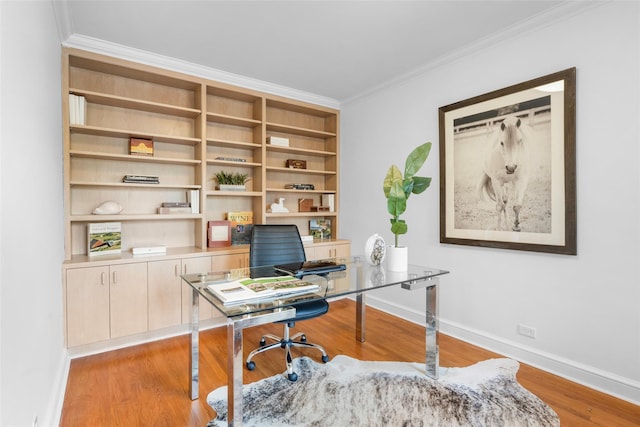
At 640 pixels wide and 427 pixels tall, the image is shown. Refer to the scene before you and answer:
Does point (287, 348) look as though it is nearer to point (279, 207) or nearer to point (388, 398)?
point (388, 398)

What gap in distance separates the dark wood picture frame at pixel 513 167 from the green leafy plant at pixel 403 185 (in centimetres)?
76

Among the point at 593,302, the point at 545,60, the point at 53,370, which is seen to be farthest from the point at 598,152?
the point at 53,370

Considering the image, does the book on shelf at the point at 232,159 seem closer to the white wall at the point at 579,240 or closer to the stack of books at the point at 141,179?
the stack of books at the point at 141,179

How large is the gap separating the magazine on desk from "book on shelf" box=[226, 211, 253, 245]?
5.75ft

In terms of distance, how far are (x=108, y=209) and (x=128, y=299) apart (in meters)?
0.82

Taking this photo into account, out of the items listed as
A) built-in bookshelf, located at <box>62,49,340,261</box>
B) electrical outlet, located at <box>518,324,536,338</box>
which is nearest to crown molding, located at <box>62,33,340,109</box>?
built-in bookshelf, located at <box>62,49,340,261</box>

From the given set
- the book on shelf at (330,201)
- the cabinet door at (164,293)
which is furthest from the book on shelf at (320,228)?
the cabinet door at (164,293)

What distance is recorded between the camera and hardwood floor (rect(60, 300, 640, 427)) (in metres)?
1.83

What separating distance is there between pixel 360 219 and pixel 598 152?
7.72 feet

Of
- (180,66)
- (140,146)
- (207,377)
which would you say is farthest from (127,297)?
(180,66)

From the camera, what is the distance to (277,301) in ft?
4.95

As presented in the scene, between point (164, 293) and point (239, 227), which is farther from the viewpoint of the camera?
point (239, 227)

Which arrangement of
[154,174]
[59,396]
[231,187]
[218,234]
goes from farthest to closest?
[231,187]
[218,234]
[154,174]
[59,396]

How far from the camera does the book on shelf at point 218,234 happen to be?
10.7 feet
